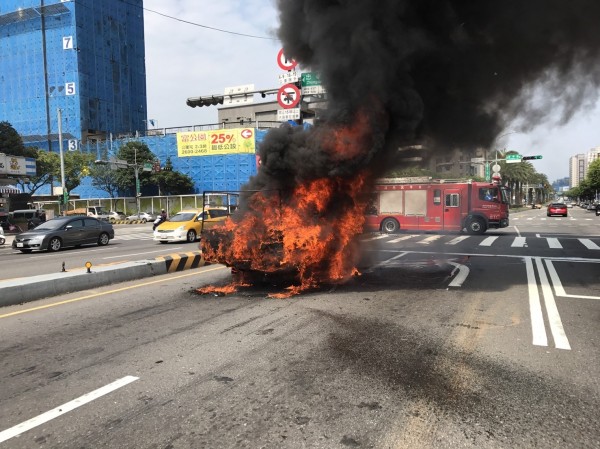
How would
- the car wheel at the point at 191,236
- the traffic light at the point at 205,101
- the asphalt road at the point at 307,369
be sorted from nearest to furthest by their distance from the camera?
the asphalt road at the point at 307,369 < the car wheel at the point at 191,236 < the traffic light at the point at 205,101

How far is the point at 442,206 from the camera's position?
21.4 metres

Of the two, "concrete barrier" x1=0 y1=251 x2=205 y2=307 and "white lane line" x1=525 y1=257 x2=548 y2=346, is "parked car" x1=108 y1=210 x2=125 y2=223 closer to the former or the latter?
"concrete barrier" x1=0 y1=251 x2=205 y2=307

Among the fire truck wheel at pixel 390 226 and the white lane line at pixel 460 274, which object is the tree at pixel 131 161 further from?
the white lane line at pixel 460 274

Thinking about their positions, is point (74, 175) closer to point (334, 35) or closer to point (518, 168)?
point (334, 35)

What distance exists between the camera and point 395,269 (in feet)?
33.7

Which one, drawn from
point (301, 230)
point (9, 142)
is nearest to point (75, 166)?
point (9, 142)

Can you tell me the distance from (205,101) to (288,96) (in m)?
28.3

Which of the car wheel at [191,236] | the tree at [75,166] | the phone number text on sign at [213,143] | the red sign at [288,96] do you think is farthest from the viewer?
the phone number text on sign at [213,143]

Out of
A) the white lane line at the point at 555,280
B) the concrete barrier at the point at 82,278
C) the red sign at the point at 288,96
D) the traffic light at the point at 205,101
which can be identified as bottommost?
the white lane line at the point at 555,280

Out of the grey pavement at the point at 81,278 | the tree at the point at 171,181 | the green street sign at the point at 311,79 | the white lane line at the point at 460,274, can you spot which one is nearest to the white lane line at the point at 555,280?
the white lane line at the point at 460,274

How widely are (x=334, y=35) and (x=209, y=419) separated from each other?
22.8 ft

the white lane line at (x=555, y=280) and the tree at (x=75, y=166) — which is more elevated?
the tree at (x=75, y=166)

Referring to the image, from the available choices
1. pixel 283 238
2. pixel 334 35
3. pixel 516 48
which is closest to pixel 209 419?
pixel 283 238

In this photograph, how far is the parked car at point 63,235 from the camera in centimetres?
1627
